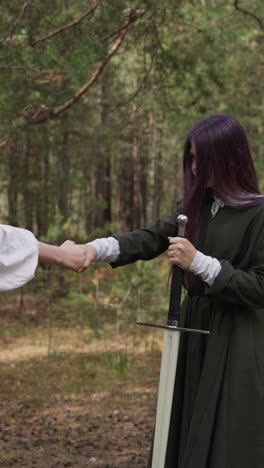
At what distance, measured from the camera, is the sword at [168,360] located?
88.0 inches

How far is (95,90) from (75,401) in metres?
6.53

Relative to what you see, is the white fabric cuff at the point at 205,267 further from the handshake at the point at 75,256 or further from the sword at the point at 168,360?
the handshake at the point at 75,256

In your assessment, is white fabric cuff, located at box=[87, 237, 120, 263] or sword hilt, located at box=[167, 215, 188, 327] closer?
sword hilt, located at box=[167, 215, 188, 327]

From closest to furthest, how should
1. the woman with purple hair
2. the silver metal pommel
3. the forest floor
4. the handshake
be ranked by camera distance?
the silver metal pommel
the woman with purple hair
the handshake
the forest floor

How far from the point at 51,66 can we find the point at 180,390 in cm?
349

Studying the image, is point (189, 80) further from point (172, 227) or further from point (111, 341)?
point (172, 227)

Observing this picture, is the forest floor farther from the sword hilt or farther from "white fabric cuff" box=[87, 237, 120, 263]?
the sword hilt

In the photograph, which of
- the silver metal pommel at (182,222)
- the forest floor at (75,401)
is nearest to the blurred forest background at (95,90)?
the forest floor at (75,401)

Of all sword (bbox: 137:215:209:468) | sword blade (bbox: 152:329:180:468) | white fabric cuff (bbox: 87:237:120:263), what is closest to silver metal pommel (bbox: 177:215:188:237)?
sword (bbox: 137:215:209:468)

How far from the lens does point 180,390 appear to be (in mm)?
2607

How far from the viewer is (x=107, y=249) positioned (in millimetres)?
2676

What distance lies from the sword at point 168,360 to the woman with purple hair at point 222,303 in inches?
3.6

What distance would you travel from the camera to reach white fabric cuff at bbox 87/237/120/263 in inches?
105

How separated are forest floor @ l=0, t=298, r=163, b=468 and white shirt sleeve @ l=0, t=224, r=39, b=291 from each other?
9.13ft
